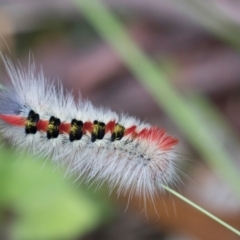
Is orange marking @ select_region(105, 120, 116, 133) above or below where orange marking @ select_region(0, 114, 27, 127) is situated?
→ above

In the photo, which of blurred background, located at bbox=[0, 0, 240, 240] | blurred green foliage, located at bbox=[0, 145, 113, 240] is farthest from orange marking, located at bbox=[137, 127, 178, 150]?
blurred green foliage, located at bbox=[0, 145, 113, 240]

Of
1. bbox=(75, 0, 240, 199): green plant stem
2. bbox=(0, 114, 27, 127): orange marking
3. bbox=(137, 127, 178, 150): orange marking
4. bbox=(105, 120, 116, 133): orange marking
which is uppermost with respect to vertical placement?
bbox=(75, 0, 240, 199): green plant stem

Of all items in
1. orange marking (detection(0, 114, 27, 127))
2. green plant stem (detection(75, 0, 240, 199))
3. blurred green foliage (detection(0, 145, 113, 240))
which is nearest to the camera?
orange marking (detection(0, 114, 27, 127))

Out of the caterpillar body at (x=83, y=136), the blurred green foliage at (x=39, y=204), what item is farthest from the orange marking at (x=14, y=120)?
the blurred green foliage at (x=39, y=204)

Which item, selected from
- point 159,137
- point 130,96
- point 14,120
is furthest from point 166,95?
point 130,96

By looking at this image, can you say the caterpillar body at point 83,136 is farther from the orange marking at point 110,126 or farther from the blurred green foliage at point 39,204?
the blurred green foliage at point 39,204

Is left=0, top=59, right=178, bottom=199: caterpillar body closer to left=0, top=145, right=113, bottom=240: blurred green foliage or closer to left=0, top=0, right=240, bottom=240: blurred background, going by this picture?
left=0, top=0, right=240, bottom=240: blurred background
